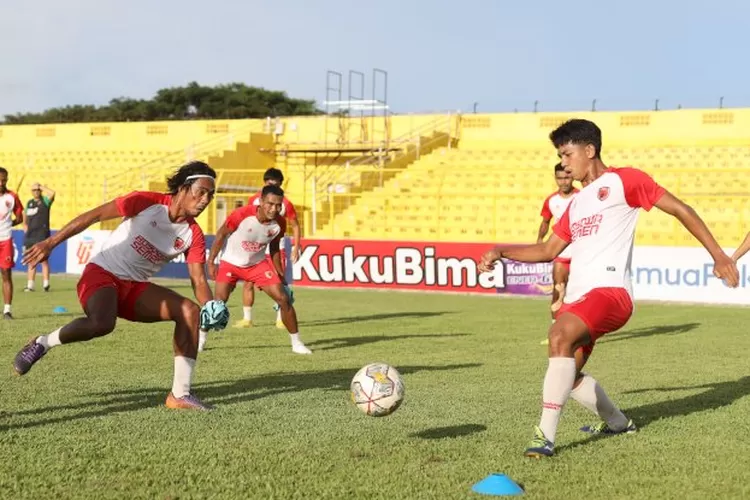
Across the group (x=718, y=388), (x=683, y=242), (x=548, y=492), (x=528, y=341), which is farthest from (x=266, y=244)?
(x=683, y=242)

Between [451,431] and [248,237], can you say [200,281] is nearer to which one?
[451,431]

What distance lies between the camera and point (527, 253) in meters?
7.00

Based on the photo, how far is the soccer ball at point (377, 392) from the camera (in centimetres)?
700

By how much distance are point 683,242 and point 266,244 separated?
1521cm

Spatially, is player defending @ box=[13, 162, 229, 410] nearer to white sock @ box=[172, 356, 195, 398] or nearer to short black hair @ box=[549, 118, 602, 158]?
white sock @ box=[172, 356, 195, 398]

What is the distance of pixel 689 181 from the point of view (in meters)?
29.7

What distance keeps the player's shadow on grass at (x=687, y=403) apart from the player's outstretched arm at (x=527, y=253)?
120 cm

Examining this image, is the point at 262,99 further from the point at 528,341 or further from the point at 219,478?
the point at 219,478

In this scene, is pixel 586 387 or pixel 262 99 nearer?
pixel 586 387

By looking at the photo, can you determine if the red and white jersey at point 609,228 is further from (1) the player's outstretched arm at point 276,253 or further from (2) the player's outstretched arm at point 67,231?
(1) the player's outstretched arm at point 276,253

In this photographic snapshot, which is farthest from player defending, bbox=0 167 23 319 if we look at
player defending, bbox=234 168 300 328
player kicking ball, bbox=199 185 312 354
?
player kicking ball, bbox=199 185 312 354

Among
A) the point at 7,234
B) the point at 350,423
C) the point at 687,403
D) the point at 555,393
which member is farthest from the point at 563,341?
the point at 7,234

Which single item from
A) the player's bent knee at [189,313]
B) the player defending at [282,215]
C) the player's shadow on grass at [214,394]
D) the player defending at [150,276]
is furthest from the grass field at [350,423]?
the player defending at [282,215]

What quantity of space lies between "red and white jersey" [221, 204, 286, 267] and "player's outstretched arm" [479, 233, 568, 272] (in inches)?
250
